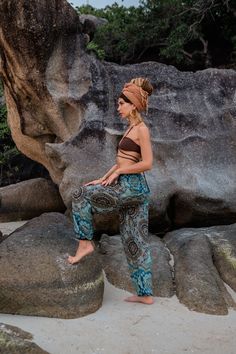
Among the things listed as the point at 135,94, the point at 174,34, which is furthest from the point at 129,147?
the point at 174,34

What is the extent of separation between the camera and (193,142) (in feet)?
21.2

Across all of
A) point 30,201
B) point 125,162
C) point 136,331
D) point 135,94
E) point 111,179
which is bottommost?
point 136,331

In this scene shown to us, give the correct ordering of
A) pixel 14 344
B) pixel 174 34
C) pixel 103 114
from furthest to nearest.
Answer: pixel 174 34
pixel 103 114
pixel 14 344

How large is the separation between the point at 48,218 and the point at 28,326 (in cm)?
155

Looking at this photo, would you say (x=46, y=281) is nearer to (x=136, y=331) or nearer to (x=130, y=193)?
(x=136, y=331)

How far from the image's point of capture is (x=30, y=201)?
7.94m

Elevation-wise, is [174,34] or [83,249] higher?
[174,34]

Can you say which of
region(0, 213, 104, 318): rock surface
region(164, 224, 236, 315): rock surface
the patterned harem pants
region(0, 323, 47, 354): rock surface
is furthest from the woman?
region(0, 323, 47, 354): rock surface

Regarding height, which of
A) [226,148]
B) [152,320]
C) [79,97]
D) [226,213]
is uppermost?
[79,97]

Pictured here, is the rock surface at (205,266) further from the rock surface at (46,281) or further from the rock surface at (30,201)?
the rock surface at (30,201)

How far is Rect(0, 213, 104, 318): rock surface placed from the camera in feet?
13.6

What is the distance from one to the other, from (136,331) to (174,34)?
9.15 meters

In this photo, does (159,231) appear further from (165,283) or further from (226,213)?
(165,283)

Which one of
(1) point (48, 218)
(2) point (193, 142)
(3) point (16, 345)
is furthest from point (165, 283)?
(2) point (193, 142)
